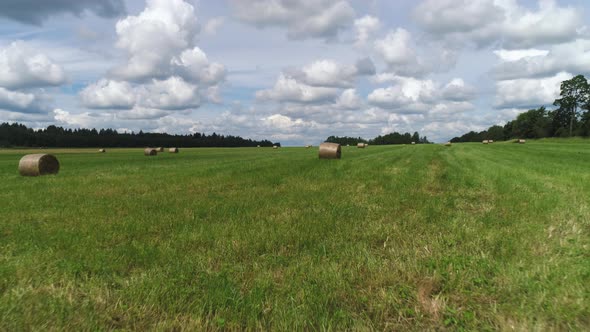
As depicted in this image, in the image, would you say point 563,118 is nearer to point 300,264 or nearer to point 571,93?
point 571,93

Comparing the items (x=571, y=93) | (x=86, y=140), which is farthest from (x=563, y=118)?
(x=86, y=140)

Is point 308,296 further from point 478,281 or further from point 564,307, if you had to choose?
point 564,307

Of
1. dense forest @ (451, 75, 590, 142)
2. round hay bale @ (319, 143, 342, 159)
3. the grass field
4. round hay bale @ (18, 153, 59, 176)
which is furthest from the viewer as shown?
dense forest @ (451, 75, 590, 142)

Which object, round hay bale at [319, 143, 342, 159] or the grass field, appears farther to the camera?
round hay bale at [319, 143, 342, 159]

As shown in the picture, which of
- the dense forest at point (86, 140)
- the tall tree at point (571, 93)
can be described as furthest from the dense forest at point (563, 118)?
the dense forest at point (86, 140)

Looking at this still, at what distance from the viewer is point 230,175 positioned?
1628 cm

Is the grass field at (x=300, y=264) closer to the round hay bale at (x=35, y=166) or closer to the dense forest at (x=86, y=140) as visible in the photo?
the round hay bale at (x=35, y=166)

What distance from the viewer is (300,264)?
491 cm

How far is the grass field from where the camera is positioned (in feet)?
11.8

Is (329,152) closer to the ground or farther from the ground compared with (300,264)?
farther from the ground

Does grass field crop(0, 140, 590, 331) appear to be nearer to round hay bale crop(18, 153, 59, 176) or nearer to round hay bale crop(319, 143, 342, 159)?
round hay bale crop(18, 153, 59, 176)

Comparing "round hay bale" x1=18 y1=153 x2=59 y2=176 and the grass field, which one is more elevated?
"round hay bale" x1=18 y1=153 x2=59 y2=176

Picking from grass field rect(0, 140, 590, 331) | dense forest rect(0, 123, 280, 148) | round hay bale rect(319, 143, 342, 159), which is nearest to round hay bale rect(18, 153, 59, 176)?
grass field rect(0, 140, 590, 331)

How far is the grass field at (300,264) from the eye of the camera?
359cm
